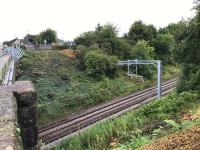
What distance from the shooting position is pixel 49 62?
162ft

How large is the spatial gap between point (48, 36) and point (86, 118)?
159 feet

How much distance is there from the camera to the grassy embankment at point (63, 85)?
36466 millimetres

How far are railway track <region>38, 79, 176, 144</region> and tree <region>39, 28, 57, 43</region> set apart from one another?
1460 inches

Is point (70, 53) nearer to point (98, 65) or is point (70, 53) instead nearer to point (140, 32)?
point (98, 65)

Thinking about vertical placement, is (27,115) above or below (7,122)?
below

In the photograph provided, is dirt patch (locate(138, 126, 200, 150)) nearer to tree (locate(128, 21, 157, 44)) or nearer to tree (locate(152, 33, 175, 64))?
tree (locate(152, 33, 175, 64))

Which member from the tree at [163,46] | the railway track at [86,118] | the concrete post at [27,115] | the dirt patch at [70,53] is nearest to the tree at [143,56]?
the dirt patch at [70,53]

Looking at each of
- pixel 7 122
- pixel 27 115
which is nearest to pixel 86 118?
pixel 27 115

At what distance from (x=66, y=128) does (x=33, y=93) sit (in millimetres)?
19703

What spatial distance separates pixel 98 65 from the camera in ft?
158

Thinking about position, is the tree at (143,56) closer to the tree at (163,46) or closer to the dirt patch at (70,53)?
the dirt patch at (70,53)

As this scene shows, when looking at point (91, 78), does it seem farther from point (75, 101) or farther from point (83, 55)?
point (75, 101)

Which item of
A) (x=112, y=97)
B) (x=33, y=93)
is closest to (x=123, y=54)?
(x=112, y=97)

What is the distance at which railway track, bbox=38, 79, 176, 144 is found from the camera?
27.4 m
